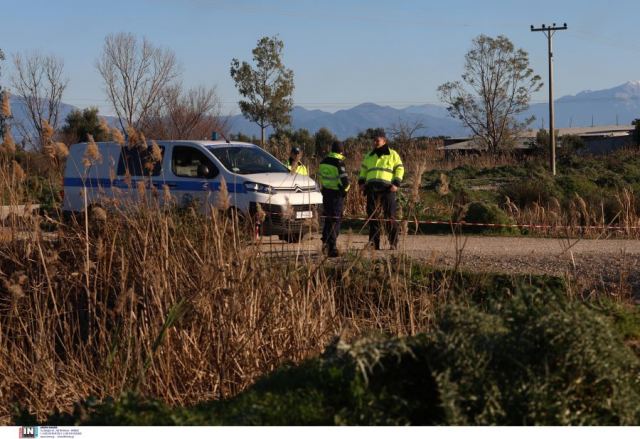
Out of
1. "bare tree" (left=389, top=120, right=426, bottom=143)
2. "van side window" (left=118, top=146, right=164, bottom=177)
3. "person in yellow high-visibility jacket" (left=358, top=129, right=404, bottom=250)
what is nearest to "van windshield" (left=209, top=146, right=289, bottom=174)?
"van side window" (left=118, top=146, right=164, bottom=177)

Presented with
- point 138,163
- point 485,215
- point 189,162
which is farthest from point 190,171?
point 485,215

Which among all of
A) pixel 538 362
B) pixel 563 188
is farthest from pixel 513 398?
pixel 563 188

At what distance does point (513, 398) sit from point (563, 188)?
18.9 metres

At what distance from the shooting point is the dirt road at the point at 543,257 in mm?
10219

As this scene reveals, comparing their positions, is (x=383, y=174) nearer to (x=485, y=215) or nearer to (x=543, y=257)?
(x=543, y=257)

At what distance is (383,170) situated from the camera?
41.1 ft

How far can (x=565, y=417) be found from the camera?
11.3 feet

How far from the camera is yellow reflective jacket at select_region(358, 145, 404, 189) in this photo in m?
12.5

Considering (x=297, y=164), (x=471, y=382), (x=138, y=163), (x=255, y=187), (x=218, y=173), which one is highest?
(x=138, y=163)

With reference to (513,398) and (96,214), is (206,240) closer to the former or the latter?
(96,214)
